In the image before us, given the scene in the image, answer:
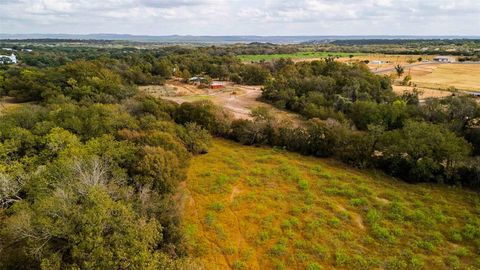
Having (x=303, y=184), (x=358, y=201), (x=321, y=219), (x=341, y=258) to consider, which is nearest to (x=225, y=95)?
(x=303, y=184)

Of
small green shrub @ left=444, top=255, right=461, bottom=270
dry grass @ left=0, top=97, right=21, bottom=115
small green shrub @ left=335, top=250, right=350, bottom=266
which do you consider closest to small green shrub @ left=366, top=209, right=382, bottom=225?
small green shrub @ left=335, top=250, right=350, bottom=266

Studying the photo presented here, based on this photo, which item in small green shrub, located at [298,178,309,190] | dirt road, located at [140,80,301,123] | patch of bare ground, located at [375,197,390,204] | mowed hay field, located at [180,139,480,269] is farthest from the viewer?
A: dirt road, located at [140,80,301,123]

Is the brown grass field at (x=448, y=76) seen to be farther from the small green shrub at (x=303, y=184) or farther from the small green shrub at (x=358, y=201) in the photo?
the small green shrub at (x=358, y=201)

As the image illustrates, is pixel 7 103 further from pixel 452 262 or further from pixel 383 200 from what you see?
pixel 452 262

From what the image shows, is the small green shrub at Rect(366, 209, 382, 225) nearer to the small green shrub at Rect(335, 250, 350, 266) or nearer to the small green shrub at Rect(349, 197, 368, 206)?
the small green shrub at Rect(349, 197, 368, 206)

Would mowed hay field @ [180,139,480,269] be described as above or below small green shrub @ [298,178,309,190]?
below
